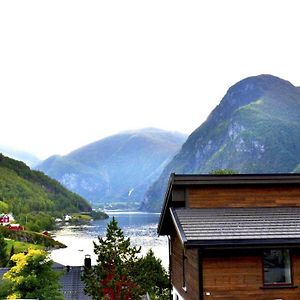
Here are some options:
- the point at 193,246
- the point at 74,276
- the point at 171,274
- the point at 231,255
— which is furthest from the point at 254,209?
the point at 74,276

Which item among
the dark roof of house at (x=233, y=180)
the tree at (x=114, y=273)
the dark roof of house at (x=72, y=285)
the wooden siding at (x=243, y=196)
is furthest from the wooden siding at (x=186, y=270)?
the dark roof of house at (x=72, y=285)

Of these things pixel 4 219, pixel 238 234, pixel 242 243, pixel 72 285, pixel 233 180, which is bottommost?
pixel 72 285

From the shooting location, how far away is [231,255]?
17906 mm

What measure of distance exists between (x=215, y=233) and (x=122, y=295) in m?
13.8

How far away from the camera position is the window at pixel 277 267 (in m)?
18.0

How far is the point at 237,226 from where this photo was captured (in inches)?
727

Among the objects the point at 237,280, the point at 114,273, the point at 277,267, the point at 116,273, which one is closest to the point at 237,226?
the point at 237,280

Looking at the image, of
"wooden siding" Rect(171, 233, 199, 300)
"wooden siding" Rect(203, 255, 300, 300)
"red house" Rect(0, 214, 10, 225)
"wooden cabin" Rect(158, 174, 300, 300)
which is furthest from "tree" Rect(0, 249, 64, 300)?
"red house" Rect(0, 214, 10, 225)

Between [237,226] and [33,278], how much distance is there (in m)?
14.5

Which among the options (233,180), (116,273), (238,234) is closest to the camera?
(238,234)

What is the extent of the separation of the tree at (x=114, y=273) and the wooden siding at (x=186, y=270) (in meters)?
5.23

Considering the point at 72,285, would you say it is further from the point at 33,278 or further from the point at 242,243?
the point at 242,243

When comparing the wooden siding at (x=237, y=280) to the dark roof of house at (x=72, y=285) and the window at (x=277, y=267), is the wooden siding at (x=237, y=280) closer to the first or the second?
the window at (x=277, y=267)

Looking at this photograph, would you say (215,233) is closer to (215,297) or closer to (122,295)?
(215,297)
